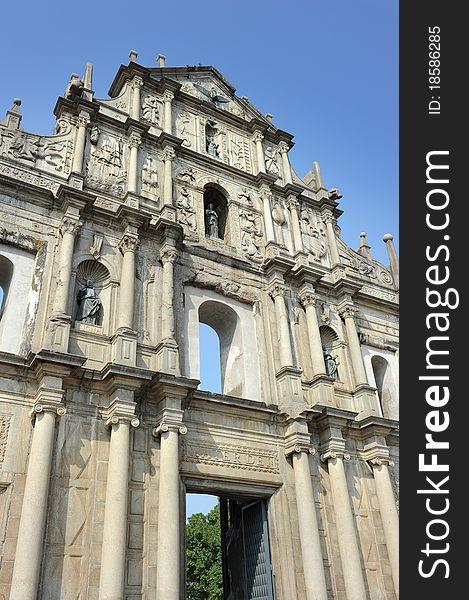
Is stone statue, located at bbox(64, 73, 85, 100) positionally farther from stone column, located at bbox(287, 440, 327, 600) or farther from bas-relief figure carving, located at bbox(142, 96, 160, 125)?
stone column, located at bbox(287, 440, 327, 600)

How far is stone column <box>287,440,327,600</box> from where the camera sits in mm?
9531

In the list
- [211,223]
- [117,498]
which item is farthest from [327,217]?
[117,498]

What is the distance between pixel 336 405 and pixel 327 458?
1.35m

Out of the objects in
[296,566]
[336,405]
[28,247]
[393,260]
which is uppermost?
[393,260]

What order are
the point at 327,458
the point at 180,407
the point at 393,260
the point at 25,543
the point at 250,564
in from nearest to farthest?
the point at 25,543 → the point at 180,407 → the point at 250,564 → the point at 327,458 → the point at 393,260

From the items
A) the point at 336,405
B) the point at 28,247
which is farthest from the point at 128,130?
the point at 336,405

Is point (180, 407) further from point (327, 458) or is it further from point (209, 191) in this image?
point (209, 191)

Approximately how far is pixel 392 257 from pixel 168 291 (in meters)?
8.44

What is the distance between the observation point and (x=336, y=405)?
1227 cm

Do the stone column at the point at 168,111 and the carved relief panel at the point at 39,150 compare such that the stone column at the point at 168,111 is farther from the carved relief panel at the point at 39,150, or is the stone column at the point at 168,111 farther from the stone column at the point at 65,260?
the stone column at the point at 65,260

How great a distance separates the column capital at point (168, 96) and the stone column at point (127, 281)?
5337mm

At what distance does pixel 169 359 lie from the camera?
10.3 m

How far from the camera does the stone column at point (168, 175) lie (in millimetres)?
13070

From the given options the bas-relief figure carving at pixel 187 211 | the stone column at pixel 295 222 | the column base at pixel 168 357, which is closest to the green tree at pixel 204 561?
the stone column at pixel 295 222
